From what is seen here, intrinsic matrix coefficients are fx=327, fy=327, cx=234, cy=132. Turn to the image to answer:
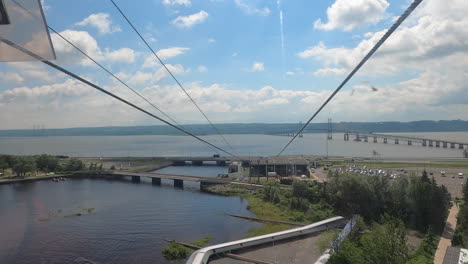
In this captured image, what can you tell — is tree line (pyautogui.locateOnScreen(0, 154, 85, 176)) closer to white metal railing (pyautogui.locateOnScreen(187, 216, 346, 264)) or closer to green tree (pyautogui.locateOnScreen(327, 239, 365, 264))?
white metal railing (pyautogui.locateOnScreen(187, 216, 346, 264))

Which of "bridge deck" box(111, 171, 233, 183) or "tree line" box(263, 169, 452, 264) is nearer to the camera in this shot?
"tree line" box(263, 169, 452, 264)

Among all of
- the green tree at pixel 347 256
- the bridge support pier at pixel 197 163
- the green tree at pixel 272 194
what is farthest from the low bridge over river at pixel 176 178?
the green tree at pixel 347 256

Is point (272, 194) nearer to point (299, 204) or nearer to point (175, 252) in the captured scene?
point (299, 204)

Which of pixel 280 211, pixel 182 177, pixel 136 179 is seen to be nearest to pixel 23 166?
pixel 136 179

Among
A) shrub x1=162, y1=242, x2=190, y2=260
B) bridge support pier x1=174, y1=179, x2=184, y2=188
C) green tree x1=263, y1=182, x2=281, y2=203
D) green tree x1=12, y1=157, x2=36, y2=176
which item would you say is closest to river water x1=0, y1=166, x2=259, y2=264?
shrub x1=162, y1=242, x2=190, y2=260

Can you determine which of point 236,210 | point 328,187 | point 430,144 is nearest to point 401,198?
point 328,187

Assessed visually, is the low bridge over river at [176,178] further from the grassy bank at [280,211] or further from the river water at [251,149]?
the river water at [251,149]
